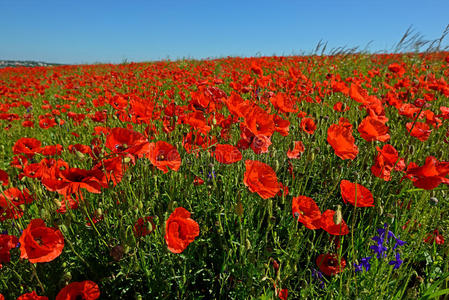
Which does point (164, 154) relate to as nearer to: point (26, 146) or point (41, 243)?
point (41, 243)

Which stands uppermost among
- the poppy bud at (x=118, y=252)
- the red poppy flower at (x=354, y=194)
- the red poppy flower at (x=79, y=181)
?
the red poppy flower at (x=79, y=181)

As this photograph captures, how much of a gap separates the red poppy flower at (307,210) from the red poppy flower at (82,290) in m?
0.94

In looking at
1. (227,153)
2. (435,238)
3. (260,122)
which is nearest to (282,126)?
(260,122)

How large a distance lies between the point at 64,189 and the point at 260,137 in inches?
39.6

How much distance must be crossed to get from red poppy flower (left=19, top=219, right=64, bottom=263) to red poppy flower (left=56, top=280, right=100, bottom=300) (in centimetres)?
15

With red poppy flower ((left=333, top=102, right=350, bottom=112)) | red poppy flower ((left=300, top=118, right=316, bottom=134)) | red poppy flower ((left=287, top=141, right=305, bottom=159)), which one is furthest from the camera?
red poppy flower ((left=333, top=102, right=350, bottom=112))

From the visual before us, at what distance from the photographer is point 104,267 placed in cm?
154

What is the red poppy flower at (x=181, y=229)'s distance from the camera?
3.68 ft

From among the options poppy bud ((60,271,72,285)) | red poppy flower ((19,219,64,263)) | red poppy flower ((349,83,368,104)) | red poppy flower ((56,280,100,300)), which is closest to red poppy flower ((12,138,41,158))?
red poppy flower ((19,219,64,263))

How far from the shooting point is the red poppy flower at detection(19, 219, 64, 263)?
102 cm

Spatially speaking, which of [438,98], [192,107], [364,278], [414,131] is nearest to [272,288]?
[364,278]

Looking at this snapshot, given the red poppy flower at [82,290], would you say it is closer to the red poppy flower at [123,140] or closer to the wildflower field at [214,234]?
the wildflower field at [214,234]

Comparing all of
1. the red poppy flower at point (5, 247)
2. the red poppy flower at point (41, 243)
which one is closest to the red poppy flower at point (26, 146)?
the red poppy flower at point (5, 247)

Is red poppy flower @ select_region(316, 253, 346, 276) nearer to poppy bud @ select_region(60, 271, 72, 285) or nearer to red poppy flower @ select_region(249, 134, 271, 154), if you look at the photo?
red poppy flower @ select_region(249, 134, 271, 154)
